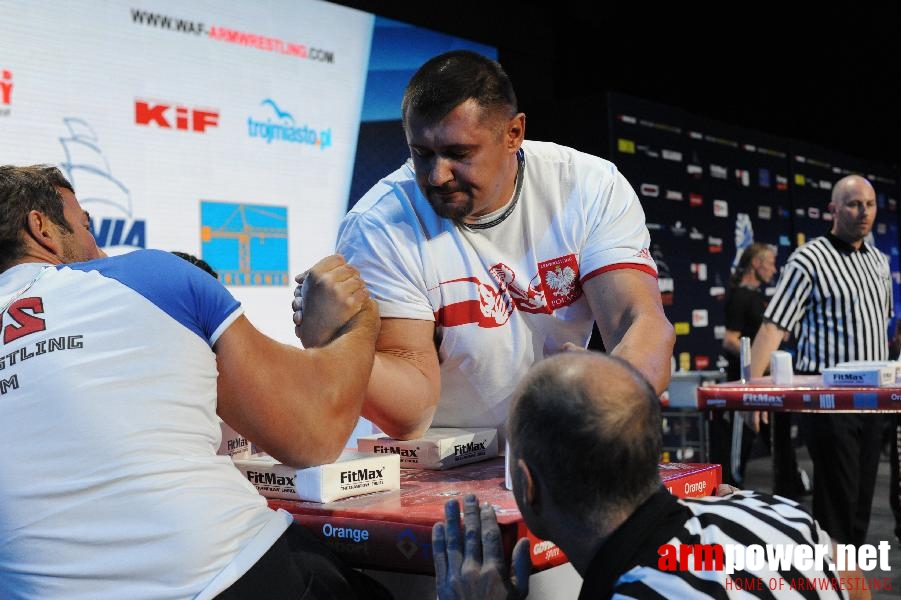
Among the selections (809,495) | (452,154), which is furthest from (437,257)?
(809,495)

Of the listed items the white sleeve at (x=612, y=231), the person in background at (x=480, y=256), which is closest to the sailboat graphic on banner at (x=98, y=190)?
the person in background at (x=480, y=256)

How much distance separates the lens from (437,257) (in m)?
1.90

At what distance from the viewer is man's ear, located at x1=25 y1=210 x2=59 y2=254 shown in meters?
1.41

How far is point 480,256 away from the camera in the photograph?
1911mm

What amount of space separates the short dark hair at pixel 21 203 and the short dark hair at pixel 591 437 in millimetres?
884

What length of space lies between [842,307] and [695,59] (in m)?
4.61

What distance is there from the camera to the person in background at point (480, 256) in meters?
1.81

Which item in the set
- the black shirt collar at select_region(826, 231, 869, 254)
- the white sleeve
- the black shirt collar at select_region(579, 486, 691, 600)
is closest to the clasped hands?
the black shirt collar at select_region(579, 486, 691, 600)

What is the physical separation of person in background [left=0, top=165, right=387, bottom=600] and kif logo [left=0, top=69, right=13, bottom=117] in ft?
9.15

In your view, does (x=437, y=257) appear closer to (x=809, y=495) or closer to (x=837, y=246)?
(x=837, y=246)

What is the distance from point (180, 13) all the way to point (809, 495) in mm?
5091

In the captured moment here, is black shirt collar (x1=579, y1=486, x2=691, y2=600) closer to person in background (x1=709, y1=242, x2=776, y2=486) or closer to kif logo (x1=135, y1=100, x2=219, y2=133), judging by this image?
kif logo (x1=135, y1=100, x2=219, y2=133)

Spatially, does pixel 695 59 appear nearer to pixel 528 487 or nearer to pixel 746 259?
pixel 746 259

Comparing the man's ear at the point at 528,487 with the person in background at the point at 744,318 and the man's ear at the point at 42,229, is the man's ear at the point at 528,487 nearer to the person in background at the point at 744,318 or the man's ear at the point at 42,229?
the man's ear at the point at 42,229
